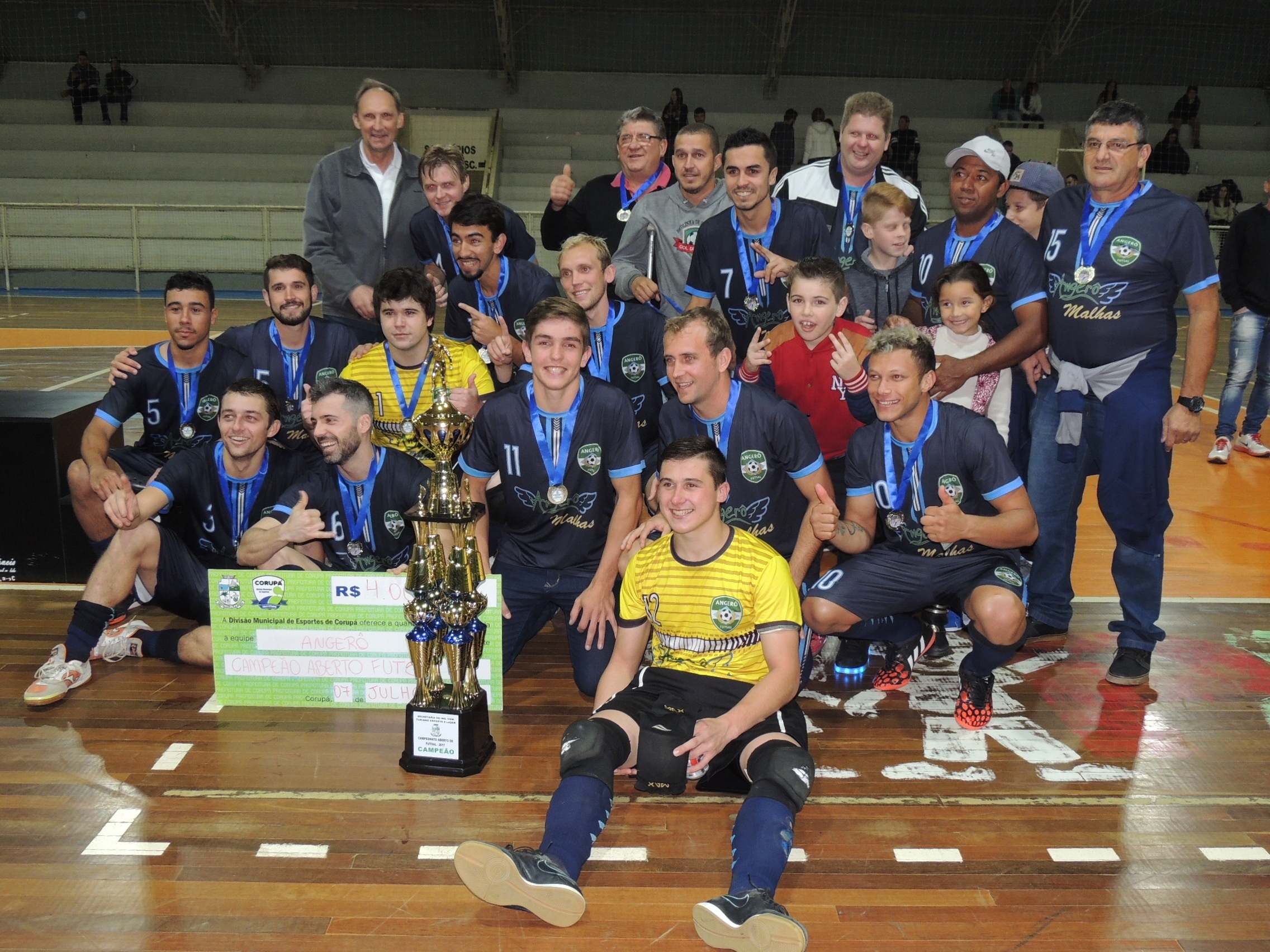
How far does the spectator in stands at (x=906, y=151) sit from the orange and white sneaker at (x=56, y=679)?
1847 cm

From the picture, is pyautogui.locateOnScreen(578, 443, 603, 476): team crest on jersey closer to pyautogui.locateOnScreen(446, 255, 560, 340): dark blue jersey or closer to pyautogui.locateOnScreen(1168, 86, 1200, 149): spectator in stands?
pyautogui.locateOnScreen(446, 255, 560, 340): dark blue jersey

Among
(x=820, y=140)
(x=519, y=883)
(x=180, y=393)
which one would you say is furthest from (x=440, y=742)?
(x=820, y=140)

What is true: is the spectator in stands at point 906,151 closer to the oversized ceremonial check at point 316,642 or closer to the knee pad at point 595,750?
the oversized ceremonial check at point 316,642

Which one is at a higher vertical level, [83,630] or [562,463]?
[562,463]

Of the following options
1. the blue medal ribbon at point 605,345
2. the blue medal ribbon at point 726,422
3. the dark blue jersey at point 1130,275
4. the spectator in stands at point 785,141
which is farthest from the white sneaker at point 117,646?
the spectator in stands at point 785,141

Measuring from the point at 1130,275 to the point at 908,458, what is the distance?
1.24m

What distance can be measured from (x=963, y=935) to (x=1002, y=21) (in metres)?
23.2

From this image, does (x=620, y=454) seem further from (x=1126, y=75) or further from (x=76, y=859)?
(x=1126, y=75)

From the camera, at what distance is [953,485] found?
4293 millimetres

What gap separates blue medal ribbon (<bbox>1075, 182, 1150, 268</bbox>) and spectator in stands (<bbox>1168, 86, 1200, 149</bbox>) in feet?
66.6

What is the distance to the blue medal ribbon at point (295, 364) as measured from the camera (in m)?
5.48

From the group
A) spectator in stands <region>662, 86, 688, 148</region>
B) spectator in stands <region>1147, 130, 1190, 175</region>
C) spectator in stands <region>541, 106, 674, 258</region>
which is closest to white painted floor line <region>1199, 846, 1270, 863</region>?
spectator in stands <region>541, 106, 674, 258</region>

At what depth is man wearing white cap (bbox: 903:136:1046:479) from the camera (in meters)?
4.74

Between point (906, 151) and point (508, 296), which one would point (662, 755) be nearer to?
point (508, 296)
